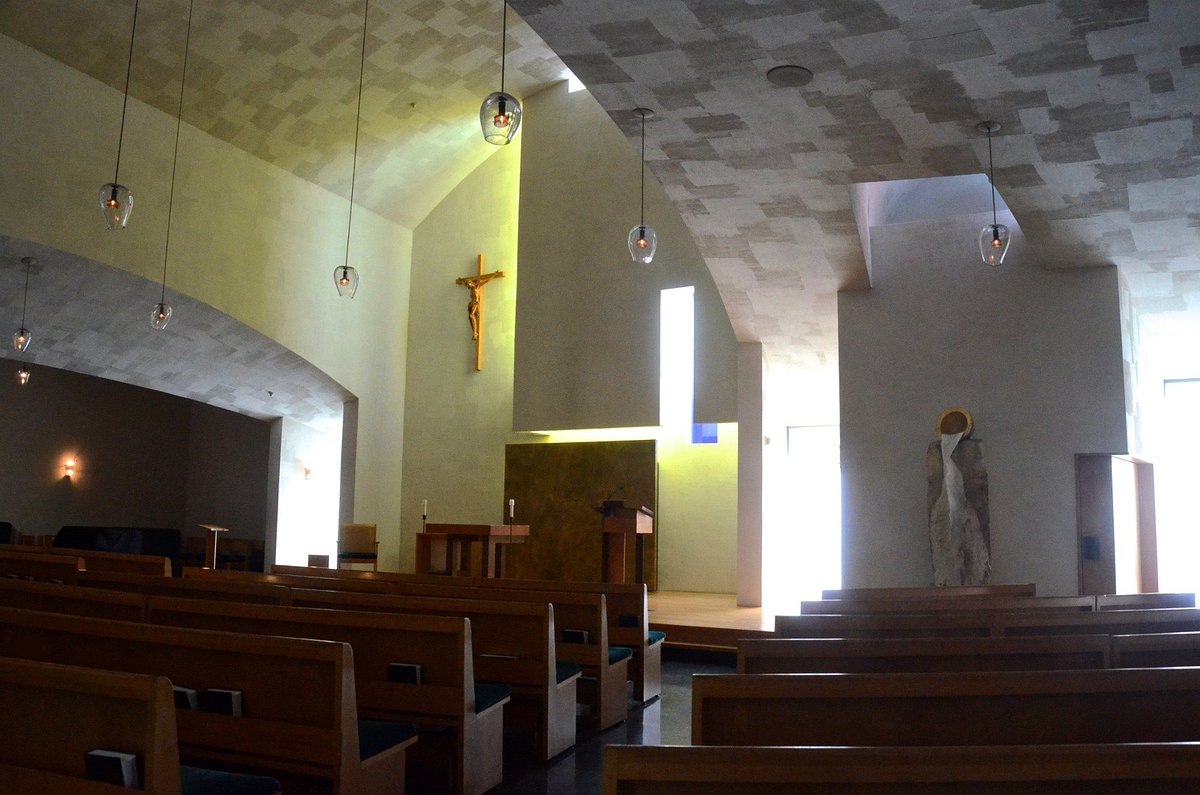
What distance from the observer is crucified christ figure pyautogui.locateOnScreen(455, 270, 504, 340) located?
11781 mm

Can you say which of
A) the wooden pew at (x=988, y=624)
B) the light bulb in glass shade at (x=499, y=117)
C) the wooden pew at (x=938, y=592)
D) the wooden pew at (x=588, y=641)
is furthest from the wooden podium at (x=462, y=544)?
the wooden pew at (x=988, y=624)

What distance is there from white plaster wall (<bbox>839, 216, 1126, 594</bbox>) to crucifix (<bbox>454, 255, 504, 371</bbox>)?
5214 millimetres

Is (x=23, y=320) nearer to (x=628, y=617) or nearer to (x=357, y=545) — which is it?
(x=357, y=545)

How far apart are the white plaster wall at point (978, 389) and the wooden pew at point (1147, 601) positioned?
2.84 meters

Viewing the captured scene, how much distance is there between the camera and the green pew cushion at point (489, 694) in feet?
10.3

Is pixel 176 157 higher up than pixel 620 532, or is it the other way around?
pixel 176 157

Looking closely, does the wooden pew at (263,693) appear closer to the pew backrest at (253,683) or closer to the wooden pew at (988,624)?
the pew backrest at (253,683)

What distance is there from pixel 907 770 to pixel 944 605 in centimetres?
A: 303

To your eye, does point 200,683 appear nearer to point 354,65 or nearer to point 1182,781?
point 1182,781

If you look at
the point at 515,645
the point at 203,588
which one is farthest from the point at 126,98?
the point at 515,645

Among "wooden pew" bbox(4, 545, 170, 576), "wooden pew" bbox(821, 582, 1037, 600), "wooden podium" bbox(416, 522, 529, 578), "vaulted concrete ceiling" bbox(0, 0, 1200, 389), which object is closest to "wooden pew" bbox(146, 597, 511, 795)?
"wooden pew" bbox(821, 582, 1037, 600)

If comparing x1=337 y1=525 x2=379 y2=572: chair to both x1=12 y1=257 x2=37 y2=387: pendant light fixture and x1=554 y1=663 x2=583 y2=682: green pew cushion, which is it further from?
x1=554 y1=663 x2=583 y2=682: green pew cushion

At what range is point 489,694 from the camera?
3254mm

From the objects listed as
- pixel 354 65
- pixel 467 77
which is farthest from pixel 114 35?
pixel 467 77
